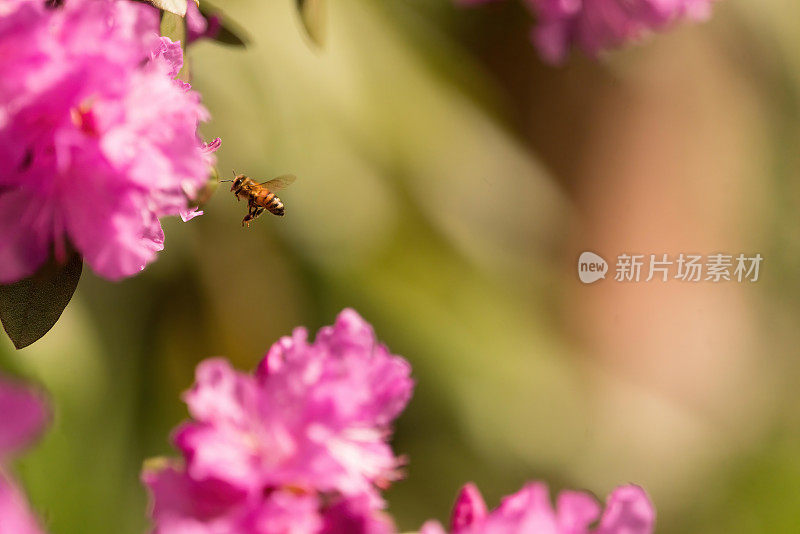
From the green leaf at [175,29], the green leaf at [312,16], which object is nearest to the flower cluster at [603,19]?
the green leaf at [312,16]

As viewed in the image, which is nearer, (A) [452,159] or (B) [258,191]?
(B) [258,191]

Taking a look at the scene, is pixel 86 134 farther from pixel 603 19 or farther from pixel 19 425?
pixel 603 19

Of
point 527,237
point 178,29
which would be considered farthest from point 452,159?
point 178,29

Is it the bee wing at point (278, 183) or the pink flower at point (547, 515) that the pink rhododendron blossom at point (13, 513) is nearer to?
the pink flower at point (547, 515)

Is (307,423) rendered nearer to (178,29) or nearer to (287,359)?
(287,359)

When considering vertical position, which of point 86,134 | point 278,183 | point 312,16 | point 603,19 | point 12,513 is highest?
point 603,19

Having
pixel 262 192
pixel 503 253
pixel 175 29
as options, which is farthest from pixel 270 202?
pixel 503 253
